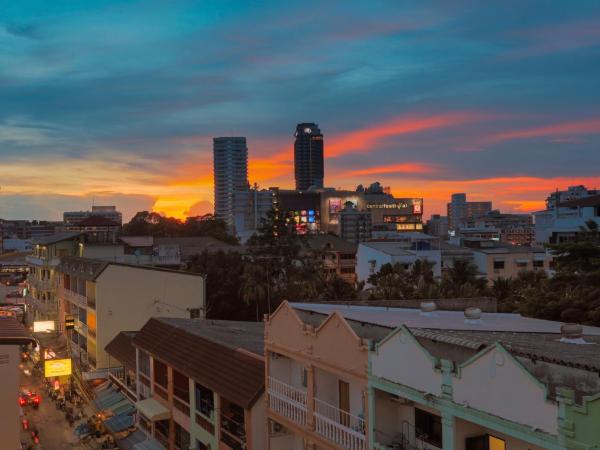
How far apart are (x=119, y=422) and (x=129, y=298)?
40.7ft

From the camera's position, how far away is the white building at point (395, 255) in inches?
2889

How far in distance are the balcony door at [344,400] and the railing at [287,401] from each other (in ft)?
3.82

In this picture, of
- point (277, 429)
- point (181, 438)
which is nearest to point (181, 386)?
point (181, 438)

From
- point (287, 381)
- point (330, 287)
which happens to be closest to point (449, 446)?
point (287, 381)

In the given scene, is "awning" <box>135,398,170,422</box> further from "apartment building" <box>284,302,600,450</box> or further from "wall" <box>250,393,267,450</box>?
"apartment building" <box>284,302,600,450</box>

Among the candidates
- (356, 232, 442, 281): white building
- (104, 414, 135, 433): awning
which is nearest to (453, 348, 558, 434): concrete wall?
(104, 414, 135, 433): awning

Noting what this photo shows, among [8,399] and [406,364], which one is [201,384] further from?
[406,364]

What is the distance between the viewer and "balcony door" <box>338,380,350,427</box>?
1880cm

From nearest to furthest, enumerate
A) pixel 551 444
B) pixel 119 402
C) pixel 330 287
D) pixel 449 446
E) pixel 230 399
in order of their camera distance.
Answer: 1. pixel 551 444
2. pixel 449 446
3. pixel 230 399
4. pixel 119 402
5. pixel 330 287

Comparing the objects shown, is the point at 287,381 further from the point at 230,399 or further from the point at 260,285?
the point at 260,285

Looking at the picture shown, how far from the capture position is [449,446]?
13570 millimetres

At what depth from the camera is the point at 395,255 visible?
240 ft

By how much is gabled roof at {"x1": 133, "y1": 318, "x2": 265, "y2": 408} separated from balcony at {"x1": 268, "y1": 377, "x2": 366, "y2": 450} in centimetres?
151

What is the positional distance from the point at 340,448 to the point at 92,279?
31.9m
